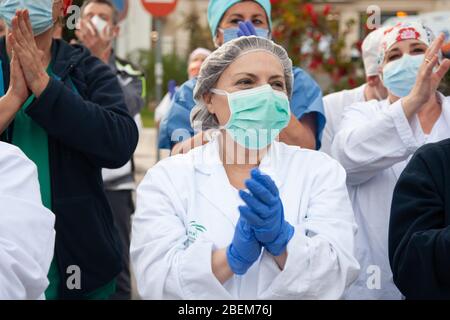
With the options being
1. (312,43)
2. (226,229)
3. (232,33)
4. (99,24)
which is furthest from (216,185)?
(312,43)

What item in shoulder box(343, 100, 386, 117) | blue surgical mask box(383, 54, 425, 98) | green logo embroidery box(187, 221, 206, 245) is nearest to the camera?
green logo embroidery box(187, 221, 206, 245)

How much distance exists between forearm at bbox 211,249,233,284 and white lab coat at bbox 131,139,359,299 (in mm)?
25

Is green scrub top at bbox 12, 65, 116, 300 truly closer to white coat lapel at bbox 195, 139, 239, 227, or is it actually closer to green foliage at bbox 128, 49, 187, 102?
white coat lapel at bbox 195, 139, 239, 227

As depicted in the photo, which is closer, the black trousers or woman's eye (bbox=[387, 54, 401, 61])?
woman's eye (bbox=[387, 54, 401, 61])

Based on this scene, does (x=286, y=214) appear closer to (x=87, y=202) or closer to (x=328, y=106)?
(x=87, y=202)

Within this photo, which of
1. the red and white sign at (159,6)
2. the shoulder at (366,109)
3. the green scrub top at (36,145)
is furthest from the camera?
the red and white sign at (159,6)

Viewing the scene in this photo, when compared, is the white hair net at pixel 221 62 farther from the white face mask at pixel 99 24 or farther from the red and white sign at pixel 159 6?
the red and white sign at pixel 159 6

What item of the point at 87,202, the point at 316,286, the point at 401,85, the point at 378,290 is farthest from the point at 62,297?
the point at 401,85

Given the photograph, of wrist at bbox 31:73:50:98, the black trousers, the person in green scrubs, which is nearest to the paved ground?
the black trousers

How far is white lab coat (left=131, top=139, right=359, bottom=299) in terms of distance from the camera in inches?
105

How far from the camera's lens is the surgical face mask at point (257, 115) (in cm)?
298

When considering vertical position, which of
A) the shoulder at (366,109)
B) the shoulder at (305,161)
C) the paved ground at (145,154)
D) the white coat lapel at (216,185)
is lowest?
the paved ground at (145,154)

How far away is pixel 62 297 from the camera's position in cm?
330

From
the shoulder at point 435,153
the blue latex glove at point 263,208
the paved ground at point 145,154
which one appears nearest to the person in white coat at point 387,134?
the shoulder at point 435,153
